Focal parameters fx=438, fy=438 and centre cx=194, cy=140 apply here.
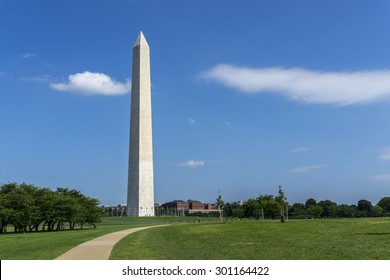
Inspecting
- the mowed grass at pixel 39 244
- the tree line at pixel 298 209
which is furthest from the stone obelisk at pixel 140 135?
the mowed grass at pixel 39 244

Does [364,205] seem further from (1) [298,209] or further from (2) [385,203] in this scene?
(1) [298,209]

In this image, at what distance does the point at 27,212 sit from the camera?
47844mm

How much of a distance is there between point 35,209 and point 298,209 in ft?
292

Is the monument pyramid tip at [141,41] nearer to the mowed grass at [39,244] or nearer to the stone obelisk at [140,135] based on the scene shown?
the stone obelisk at [140,135]

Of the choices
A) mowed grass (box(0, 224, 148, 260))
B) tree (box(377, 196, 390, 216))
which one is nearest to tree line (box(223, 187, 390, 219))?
tree (box(377, 196, 390, 216))

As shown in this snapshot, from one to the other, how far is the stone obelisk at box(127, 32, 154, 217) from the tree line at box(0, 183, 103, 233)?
29.5 meters

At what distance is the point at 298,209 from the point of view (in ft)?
406

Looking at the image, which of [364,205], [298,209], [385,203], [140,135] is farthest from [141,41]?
[364,205]

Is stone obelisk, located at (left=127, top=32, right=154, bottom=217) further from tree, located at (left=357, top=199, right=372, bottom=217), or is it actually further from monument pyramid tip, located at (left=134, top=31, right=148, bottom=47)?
tree, located at (left=357, top=199, right=372, bottom=217)
